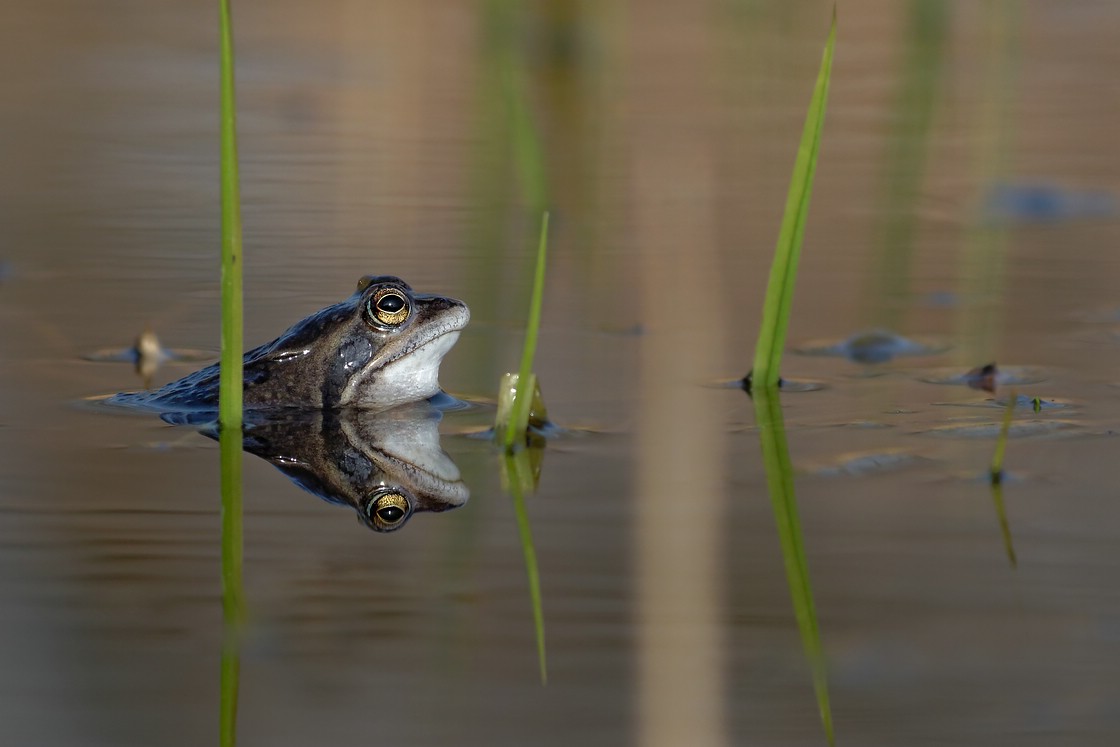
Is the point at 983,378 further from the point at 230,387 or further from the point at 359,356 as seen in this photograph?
the point at 230,387

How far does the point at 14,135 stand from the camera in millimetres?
9062

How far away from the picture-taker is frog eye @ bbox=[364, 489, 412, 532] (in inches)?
126

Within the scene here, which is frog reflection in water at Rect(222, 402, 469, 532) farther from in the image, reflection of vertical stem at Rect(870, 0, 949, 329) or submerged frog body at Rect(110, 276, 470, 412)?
reflection of vertical stem at Rect(870, 0, 949, 329)

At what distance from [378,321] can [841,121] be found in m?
5.78

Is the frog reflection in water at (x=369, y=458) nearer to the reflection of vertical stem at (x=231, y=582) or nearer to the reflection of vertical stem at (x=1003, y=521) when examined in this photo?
the reflection of vertical stem at (x=231, y=582)

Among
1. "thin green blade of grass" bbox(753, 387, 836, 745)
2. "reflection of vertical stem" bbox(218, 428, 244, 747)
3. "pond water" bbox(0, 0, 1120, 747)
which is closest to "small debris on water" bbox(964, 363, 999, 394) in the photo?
"pond water" bbox(0, 0, 1120, 747)

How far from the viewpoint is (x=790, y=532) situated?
3.09 metres

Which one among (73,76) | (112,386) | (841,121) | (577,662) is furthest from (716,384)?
(73,76)

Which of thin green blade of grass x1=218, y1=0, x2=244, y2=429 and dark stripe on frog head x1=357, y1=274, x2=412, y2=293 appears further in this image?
dark stripe on frog head x1=357, y1=274, x2=412, y2=293

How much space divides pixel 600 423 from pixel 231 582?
1.43 meters

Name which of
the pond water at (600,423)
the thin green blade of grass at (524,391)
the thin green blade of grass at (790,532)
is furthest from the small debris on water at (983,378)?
the thin green blade of grass at (524,391)

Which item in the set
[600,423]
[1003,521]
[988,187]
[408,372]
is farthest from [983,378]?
[988,187]

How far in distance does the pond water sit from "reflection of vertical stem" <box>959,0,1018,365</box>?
3 cm

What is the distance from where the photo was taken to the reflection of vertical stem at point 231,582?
86.6 inches
